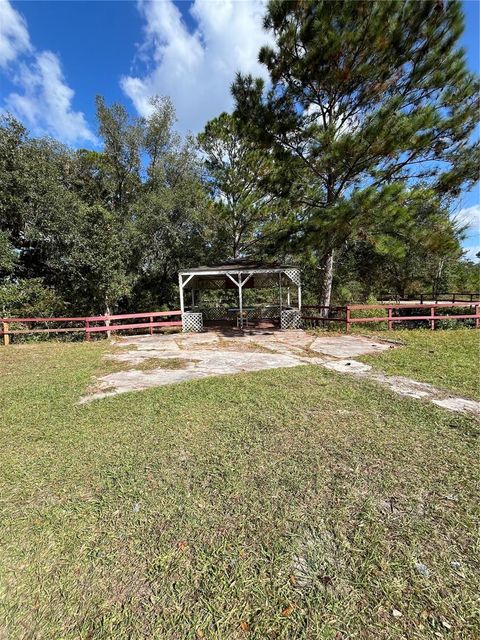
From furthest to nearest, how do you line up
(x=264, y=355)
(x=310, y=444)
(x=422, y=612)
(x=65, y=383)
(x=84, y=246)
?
(x=84, y=246), (x=264, y=355), (x=65, y=383), (x=310, y=444), (x=422, y=612)

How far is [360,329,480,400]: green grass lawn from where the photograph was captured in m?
4.58

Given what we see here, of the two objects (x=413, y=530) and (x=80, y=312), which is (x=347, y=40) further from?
(x=80, y=312)

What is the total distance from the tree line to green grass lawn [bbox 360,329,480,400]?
2.81 metres

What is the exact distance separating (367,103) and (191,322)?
925 centimetres

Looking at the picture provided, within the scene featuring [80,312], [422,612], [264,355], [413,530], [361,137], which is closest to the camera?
[422,612]

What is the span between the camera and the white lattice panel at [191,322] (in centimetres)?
1187

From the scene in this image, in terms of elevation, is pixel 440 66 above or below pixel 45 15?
below

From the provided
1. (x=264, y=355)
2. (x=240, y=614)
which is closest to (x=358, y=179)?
(x=264, y=355)

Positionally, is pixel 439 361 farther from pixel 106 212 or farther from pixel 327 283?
pixel 106 212

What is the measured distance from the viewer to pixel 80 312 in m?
15.1

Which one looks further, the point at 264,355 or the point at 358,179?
the point at 358,179

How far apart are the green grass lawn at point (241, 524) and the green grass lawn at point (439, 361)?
4.31 feet

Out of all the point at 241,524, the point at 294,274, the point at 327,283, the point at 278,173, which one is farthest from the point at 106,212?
the point at 241,524

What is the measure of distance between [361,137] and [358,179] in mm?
2333
